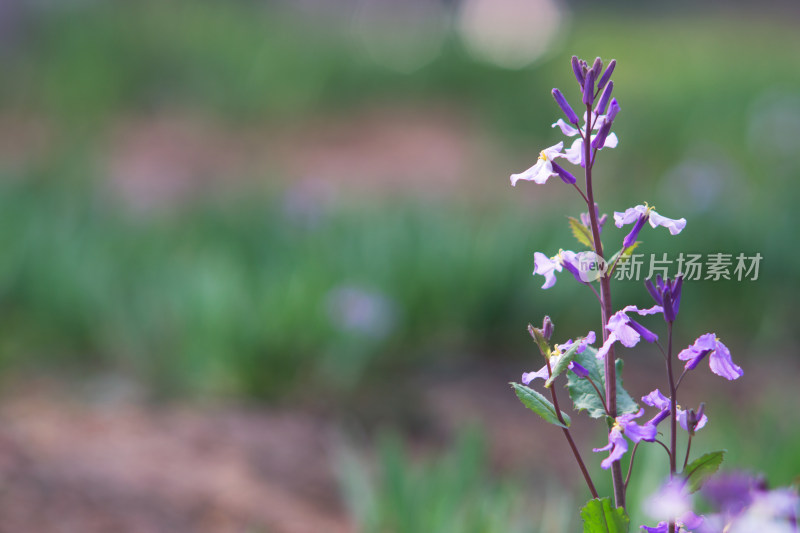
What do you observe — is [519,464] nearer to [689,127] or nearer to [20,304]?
[20,304]

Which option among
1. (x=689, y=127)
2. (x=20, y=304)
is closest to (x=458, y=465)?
(x=20, y=304)

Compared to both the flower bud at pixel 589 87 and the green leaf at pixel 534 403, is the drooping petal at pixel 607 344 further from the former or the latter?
the flower bud at pixel 589 87

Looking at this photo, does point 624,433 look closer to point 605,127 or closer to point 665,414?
point 665,414

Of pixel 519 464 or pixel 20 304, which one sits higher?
pixel 20 304

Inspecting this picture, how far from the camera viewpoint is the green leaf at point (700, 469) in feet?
2.55

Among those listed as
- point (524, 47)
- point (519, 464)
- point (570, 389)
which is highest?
point (524, 47)

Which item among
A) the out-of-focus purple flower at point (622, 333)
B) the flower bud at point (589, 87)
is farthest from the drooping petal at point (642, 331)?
the flower bud at point (589, 87)

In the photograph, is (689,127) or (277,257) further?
(689,127)

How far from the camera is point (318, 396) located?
246 cm

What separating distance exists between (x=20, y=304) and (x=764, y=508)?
2.64 metres

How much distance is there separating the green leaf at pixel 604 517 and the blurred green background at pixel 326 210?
0.99 metres

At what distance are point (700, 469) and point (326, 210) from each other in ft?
8.07

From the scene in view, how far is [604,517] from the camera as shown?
2.67 feet

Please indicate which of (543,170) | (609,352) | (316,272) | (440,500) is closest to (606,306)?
(609,352)
